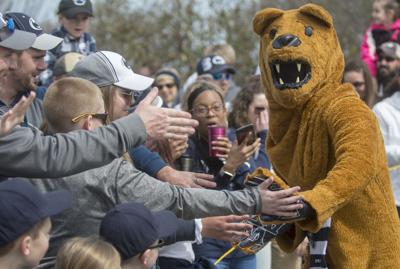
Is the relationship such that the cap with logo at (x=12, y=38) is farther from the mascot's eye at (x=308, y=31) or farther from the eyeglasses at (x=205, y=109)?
the eyeglasses at (x=205, y=109)

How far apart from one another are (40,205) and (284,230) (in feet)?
6.15

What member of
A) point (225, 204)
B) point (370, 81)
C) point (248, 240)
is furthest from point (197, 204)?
point (370, 81)

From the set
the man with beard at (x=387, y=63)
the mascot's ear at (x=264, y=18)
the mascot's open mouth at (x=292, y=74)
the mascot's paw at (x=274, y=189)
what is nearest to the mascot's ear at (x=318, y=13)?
the mascot's ear at (x=264, y=18)

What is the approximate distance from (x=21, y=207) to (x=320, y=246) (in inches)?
74.5

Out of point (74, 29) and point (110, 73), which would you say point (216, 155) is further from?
point (74, 29)

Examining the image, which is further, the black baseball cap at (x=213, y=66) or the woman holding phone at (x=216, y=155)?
the black baseball cap at (x=213, y=66)

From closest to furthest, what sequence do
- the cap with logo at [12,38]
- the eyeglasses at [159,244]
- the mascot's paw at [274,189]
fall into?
the eyeglasses at [159,244] → the mascot's paw at [274,189] → the cap with logo at [12,38]

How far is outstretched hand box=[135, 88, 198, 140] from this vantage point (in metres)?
4.05

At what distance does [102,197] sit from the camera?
14.0 ft

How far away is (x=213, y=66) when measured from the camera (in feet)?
31.7

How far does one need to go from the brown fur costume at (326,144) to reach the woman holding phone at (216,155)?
774 mm

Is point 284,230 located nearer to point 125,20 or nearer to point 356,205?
point 356,205

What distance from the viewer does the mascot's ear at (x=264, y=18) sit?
528cm

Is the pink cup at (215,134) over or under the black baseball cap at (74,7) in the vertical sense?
under
